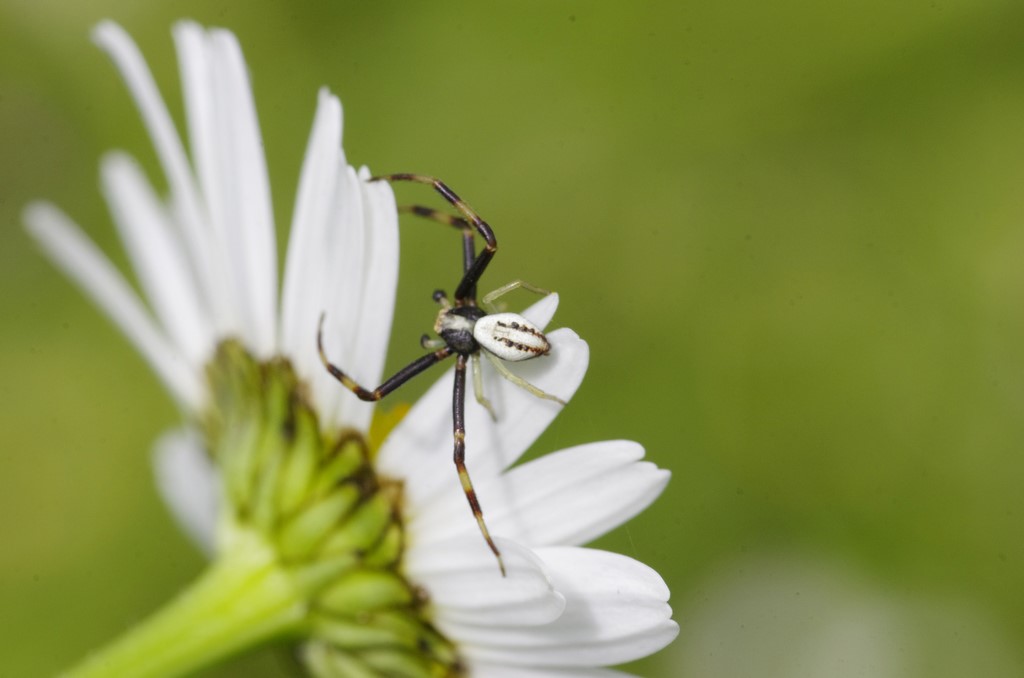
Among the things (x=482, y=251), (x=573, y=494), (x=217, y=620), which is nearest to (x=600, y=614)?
(x=573, y=494)

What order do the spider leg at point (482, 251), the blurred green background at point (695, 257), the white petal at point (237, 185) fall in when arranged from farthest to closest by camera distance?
1. the blurred green background at point (695, 257)
2. the spider leg at point (482, 251)
3. the white petal at point (237, 185)

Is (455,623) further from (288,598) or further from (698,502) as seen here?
(698,502)

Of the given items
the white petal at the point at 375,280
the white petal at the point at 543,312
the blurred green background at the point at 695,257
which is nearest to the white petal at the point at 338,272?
the white petal at the point at 375,280

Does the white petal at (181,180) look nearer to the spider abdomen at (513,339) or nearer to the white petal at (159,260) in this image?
the white petal at (159,260)

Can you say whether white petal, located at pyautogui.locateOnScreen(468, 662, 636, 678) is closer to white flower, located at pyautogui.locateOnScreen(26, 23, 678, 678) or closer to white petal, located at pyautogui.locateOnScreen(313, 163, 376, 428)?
white flower, located at pyautogui.locateOnScreen(26, 23, 678, 678)

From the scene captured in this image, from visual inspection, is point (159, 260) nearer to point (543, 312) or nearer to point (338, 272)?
point (338, 272)
